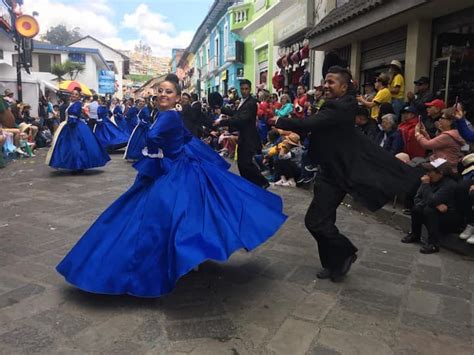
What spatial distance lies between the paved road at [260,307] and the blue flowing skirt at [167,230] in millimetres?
258

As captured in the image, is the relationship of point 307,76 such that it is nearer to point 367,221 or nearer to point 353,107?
point 367,221

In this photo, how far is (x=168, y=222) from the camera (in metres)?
3.20

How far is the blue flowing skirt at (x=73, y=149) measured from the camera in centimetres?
920

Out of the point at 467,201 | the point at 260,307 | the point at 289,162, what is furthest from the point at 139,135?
the point at 260,307

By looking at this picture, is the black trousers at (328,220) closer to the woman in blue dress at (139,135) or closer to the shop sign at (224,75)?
the woman in blue dress at (139,135)

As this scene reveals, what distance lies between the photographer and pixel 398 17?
25.2 ft

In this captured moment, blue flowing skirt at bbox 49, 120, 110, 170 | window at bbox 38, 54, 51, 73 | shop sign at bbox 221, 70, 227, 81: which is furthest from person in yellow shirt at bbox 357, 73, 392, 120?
window at bbox 38, 54, 51, 73

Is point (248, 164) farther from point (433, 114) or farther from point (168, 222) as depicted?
point (168, 222)

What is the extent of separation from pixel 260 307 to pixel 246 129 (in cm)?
354

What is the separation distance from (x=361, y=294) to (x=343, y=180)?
0.89 metres

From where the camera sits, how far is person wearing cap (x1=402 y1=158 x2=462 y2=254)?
4633 mm

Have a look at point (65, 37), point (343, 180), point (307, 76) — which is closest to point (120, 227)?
point (343, 180)

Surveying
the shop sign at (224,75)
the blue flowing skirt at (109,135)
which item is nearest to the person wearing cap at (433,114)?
the blue flowing skirt at (109,135)

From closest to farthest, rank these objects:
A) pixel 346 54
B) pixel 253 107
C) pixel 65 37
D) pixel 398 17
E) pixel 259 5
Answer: pixel 253 107 < pixel 398 17 < pixel 346 54 < pixel 259 5 < pixel 65 37
